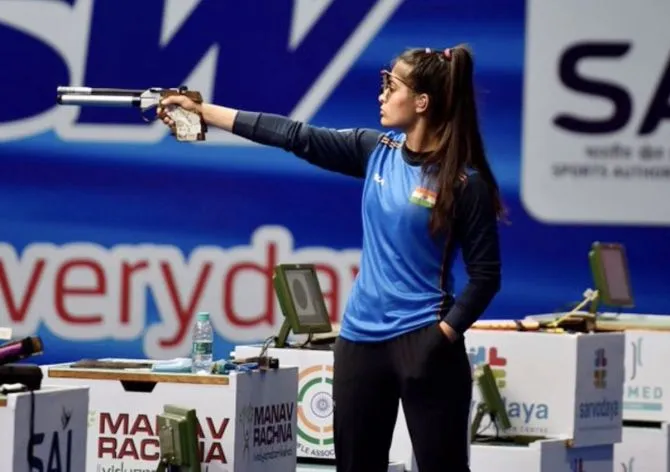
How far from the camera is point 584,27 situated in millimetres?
7750

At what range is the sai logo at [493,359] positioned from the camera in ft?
20.0

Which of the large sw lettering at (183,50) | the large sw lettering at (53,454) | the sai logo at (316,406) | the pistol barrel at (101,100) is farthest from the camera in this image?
the large sw lettering at (183,50)

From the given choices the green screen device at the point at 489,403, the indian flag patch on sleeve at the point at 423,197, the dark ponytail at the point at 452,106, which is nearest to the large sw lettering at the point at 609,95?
the green screen device at the point at 489,403

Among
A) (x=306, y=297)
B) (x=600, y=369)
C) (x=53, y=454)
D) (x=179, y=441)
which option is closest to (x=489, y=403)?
(x=600, y=369)

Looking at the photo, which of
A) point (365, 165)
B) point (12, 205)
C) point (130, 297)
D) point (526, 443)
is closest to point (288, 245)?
point (130, 297)

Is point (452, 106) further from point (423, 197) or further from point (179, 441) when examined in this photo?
point (179, 441)

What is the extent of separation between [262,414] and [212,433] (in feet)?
0.67

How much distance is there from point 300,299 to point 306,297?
37 mm

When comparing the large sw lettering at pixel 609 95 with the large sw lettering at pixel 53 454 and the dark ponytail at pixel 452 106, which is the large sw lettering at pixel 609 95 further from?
the large sw lettering at pixel 53 454

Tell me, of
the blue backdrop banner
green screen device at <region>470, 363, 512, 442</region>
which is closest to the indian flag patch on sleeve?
green screen device at <region>470, 363, 512, 442</region>

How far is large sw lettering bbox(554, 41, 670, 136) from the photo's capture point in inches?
305

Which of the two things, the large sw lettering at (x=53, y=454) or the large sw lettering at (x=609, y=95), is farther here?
the large sw lettering at (x=609, y=95)

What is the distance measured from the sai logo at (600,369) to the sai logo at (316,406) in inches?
42.6

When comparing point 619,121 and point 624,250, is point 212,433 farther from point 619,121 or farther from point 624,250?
point 619,121
